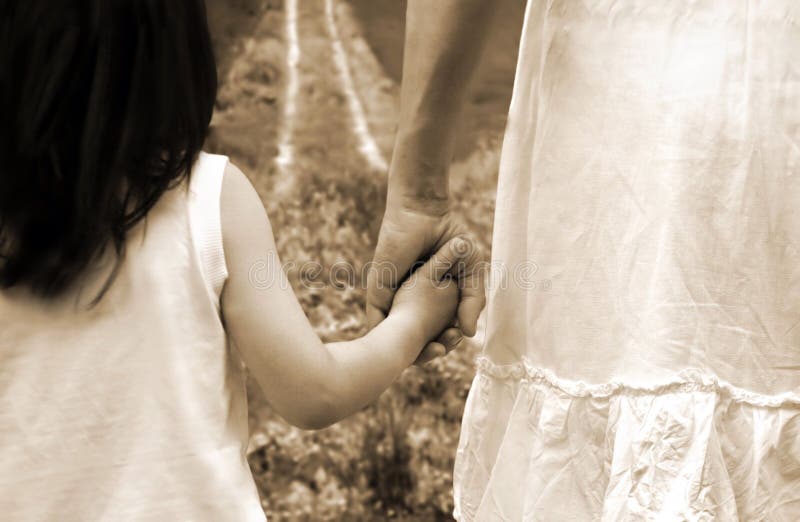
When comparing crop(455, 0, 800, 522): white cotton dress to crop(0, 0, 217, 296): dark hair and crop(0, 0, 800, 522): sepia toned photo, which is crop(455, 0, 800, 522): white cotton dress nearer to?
crop(0, 0, 800, 522): sepia toned photo

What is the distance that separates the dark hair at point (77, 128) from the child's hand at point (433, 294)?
1.29ft

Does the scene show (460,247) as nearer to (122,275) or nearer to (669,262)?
(669,262)

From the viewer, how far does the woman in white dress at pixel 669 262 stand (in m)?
0.91

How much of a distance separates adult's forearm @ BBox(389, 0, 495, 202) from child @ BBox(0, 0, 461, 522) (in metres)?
0.28

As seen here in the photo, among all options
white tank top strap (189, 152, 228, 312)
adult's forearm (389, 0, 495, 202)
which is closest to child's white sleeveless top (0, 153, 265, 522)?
white tank top strap (189, 152, 228, 312)

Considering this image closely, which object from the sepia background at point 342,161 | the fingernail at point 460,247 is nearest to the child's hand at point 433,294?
the fingernail at point 460,247

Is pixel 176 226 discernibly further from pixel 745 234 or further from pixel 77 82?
pixel 745 234

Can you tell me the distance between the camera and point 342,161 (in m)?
2.87

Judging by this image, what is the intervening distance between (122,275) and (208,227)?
0.28 ft

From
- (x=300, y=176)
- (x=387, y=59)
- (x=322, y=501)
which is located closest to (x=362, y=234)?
(x=300, y=176)

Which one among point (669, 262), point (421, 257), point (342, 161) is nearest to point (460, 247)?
point (421, 257)

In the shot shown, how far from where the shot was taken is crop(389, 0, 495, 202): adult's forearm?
3.58 feet

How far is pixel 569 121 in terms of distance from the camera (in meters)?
1.00

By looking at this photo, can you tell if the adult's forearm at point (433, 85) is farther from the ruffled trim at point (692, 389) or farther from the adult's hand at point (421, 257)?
the ruffled trim at point (692, 389)
